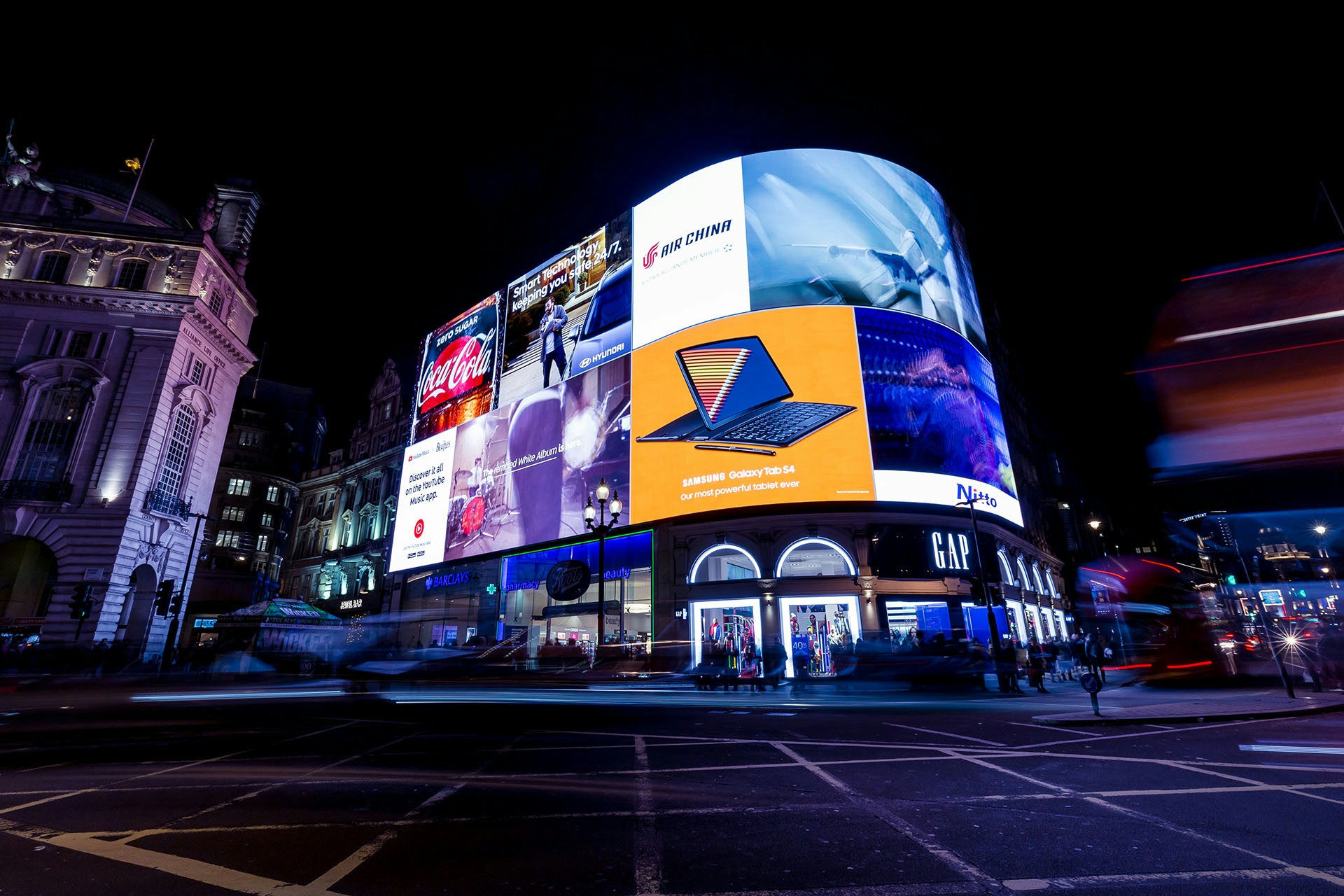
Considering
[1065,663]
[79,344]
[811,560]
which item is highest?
[79,344]

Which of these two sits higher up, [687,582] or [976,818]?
[687,582]

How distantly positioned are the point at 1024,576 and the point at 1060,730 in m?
28.1

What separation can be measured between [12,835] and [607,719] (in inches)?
327

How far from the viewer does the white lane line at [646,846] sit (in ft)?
11.4

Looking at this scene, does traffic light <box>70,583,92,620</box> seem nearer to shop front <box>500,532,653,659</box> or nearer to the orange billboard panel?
shop front <box>500,532,653,659</box>

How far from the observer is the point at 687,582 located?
2762 cm

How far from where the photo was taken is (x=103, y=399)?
105 feet

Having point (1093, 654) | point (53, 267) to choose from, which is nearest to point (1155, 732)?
point (1093, 654)

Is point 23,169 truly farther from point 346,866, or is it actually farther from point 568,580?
point 346,866

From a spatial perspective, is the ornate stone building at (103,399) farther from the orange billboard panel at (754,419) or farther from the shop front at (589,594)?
the orange billboard panel at (754,419)

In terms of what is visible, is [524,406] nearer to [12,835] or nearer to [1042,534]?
[12,835]

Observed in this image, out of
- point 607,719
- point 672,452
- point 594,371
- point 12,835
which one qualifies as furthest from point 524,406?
point 12,835

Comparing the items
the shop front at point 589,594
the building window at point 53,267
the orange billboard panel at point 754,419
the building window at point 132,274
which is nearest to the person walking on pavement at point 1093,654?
the orange billboard panel at point 754,419

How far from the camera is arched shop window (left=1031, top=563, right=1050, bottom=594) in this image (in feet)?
118
